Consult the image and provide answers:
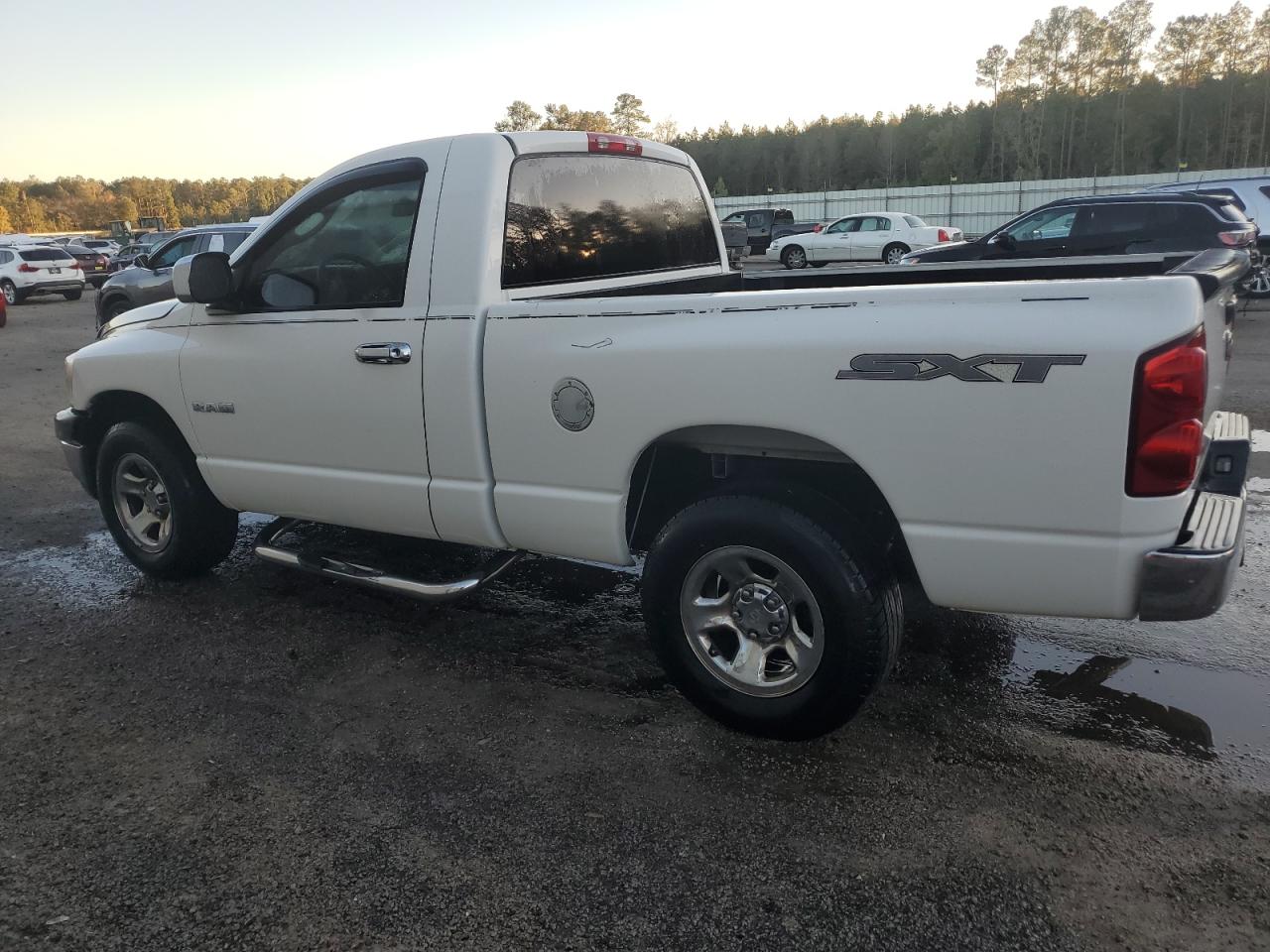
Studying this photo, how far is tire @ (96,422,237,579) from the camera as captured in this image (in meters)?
4.61

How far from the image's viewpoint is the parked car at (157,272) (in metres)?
14.8

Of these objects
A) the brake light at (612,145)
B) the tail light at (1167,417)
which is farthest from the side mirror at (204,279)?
the tail light at (1167,417)

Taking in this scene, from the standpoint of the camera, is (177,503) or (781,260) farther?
(781,260)

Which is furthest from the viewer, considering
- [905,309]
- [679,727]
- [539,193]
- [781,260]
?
[781,260]

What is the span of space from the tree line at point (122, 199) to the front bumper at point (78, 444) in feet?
414

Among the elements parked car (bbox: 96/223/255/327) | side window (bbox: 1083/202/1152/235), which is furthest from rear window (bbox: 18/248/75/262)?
side window (bbox: 1083/202/1152/235)

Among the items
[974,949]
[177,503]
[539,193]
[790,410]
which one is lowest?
[974,949]

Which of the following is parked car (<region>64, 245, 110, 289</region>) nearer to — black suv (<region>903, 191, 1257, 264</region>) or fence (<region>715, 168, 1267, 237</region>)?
fence (<region>715, 168, 1267, 237</region>)

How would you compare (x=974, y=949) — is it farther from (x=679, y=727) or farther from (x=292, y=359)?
(x=292, y=359)

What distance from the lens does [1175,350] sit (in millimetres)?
2305

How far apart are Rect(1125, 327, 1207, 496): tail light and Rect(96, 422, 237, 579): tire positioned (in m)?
4.10

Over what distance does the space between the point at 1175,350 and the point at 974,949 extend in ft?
5.04

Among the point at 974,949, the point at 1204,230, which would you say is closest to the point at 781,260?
the point at 1204,230

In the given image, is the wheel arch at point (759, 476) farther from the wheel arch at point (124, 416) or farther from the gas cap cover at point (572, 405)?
the wheel arch at point (124, 416)
